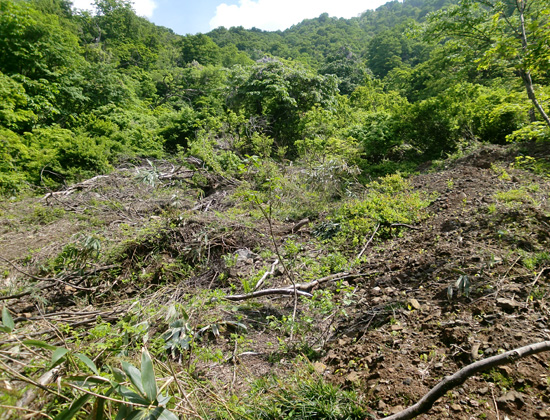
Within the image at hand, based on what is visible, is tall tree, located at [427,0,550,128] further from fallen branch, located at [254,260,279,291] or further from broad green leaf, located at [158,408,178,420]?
broad green leaf, located at [158,408,178,420]

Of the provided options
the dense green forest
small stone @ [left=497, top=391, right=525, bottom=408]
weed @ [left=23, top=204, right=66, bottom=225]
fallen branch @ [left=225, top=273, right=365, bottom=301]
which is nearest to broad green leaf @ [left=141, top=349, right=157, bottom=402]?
small stone @ [left=497, top=391, right=525, bottom=408]

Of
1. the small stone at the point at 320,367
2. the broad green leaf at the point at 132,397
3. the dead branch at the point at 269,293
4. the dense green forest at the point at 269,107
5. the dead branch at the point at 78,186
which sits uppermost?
the dense green forest at the point at 269,107

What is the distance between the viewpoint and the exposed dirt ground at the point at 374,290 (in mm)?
1496

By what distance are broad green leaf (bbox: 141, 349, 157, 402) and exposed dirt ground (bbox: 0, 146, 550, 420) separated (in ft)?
4.07

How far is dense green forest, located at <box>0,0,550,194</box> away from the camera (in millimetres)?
4547

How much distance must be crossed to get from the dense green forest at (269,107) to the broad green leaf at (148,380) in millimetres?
3717

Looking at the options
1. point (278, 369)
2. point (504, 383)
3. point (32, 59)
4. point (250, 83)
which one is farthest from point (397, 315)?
point (32, 59)

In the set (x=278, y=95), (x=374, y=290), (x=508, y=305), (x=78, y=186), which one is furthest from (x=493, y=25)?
(x=78, y=186)

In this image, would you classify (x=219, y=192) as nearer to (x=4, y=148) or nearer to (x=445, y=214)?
(x=445, y=214)

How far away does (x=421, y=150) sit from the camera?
787 centimetres

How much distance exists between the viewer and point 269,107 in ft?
36.6

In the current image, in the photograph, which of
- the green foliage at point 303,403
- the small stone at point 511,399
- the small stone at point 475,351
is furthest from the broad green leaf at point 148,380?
the small stone at point 475,351

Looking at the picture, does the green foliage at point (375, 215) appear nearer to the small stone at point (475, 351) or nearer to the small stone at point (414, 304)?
the small stone at point (414, 304)

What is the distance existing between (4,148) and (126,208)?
420cm
